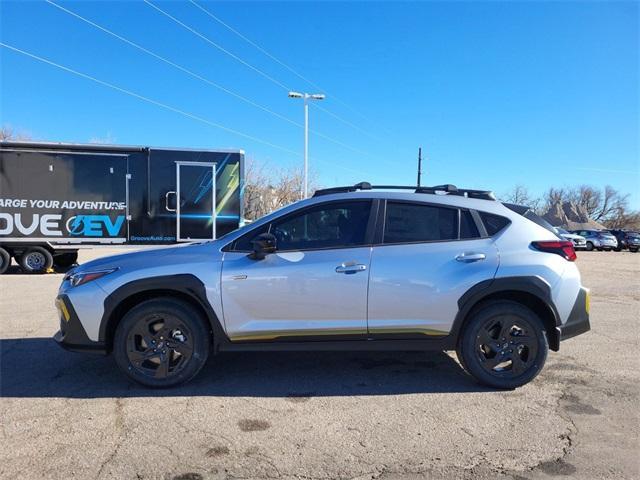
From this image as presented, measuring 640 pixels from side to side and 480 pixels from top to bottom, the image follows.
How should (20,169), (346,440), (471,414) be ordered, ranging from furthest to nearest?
(20,169) < (471,414) < (346,440)

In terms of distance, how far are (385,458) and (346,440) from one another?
0.34m

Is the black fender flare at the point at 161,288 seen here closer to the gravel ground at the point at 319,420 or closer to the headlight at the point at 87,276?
the headlight at the point at 87,276

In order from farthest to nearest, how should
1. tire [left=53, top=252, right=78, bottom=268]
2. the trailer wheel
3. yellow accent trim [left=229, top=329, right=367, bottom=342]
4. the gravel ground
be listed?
1. tire [left=53, top=252, right=78, bottom=268]
2. the trailer wheel
3. yellow accent trim [left=229, top=329, right=367, bottom=342]
4. the gravel ground

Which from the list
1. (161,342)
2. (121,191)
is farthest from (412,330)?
(121,191)

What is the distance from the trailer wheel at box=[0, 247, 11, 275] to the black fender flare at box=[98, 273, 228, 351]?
9993 millimetres

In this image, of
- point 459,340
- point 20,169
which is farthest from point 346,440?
point 20,169

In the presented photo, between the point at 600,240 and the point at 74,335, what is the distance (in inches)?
1551

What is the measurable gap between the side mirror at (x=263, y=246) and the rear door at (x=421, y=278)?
0.90 metres

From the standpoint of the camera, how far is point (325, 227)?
14.3 ft

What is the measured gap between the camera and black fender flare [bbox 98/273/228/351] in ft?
13.5

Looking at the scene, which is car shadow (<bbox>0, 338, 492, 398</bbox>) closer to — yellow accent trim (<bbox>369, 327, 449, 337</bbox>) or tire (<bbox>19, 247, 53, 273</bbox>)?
yellow accent trim (<bbox>369, 327, 449, 337</bbox>)

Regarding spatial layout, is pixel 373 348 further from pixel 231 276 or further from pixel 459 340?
pixel 231 276

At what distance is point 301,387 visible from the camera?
435cm

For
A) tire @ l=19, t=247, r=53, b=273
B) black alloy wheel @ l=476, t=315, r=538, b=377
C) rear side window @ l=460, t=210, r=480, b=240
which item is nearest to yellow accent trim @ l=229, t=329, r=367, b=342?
black alloy wheel @ l=476, t=315, r=538, b=377
